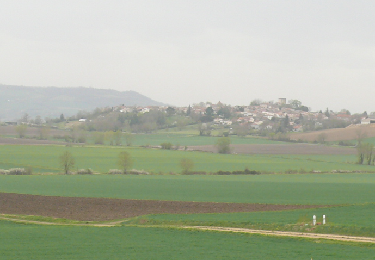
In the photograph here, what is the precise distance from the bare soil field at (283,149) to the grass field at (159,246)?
8172 cm

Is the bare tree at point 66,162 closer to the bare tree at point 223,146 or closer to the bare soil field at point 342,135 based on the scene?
the bare tree at point 223,146

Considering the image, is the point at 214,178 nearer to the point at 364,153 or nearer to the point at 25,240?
the point at 364,153

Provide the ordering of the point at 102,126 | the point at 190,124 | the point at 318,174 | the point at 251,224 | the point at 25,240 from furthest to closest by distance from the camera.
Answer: the point at 190,124, the point at 102,126, the point at 318,174, the point at 251,224, the point at 25,240

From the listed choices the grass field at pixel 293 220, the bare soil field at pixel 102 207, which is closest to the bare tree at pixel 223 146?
the bare soil field at pixel 102 207

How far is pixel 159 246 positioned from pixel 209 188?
31465 mm

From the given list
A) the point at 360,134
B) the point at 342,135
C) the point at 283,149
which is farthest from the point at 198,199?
the point at 342,135

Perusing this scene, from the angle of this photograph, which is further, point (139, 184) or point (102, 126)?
point (102, 126)

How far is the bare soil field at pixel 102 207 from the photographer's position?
39.2 meters

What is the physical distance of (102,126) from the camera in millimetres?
162375

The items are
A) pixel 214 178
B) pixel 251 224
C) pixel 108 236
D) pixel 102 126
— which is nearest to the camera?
pixel 108 236

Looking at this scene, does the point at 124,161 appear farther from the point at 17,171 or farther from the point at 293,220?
the point at 293,220

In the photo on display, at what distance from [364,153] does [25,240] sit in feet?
252

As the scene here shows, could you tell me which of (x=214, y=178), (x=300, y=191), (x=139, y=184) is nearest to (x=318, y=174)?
(x=214, y=178)

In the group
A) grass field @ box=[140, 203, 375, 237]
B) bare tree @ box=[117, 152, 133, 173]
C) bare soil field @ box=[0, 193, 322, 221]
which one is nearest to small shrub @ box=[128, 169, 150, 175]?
bare tree @ box=[117, 152, 133, 173]
